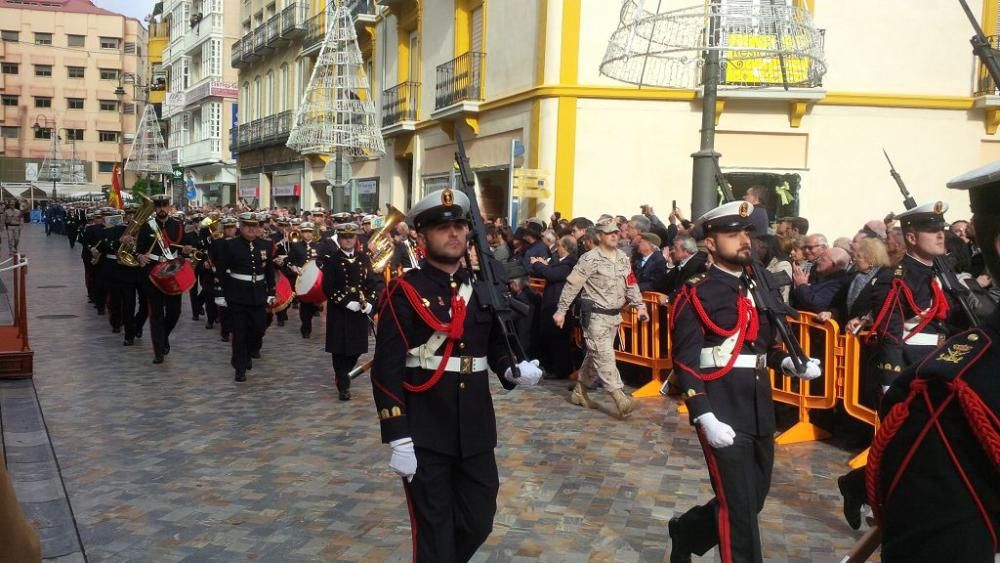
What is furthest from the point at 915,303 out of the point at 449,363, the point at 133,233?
the point at 133,233

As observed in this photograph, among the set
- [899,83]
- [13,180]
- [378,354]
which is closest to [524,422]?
[378,354]

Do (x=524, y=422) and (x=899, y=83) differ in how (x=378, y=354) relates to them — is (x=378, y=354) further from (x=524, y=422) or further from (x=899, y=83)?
(x=899, y=83)

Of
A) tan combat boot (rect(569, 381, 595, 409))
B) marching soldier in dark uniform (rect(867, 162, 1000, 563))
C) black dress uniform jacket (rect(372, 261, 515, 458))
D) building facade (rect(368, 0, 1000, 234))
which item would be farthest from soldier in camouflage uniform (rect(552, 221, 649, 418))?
building facade (rect(368, 0, 1000, 234))

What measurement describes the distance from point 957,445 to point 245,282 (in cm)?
914

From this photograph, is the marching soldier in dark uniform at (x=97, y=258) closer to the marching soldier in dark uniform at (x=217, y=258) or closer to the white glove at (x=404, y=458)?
the marching soldier in dark uniform at (x=217, y=258)

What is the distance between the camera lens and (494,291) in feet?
14.3

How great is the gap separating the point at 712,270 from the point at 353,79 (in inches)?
717

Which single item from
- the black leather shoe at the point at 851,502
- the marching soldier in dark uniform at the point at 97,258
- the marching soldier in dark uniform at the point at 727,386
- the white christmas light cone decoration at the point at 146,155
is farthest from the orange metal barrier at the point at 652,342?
the white christmas light cone decoration at the point at 146,155

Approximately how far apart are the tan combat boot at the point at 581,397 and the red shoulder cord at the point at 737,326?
4513 millimetres

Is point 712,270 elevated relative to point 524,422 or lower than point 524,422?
elevated

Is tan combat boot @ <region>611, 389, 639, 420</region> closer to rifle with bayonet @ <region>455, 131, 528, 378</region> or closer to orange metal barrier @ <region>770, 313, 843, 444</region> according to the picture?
orange metal barrier @ <region>770, 313, 843, 444</region>

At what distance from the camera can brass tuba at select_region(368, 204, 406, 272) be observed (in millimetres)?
12219

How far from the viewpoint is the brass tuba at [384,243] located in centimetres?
1222

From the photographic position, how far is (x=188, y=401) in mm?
9000
